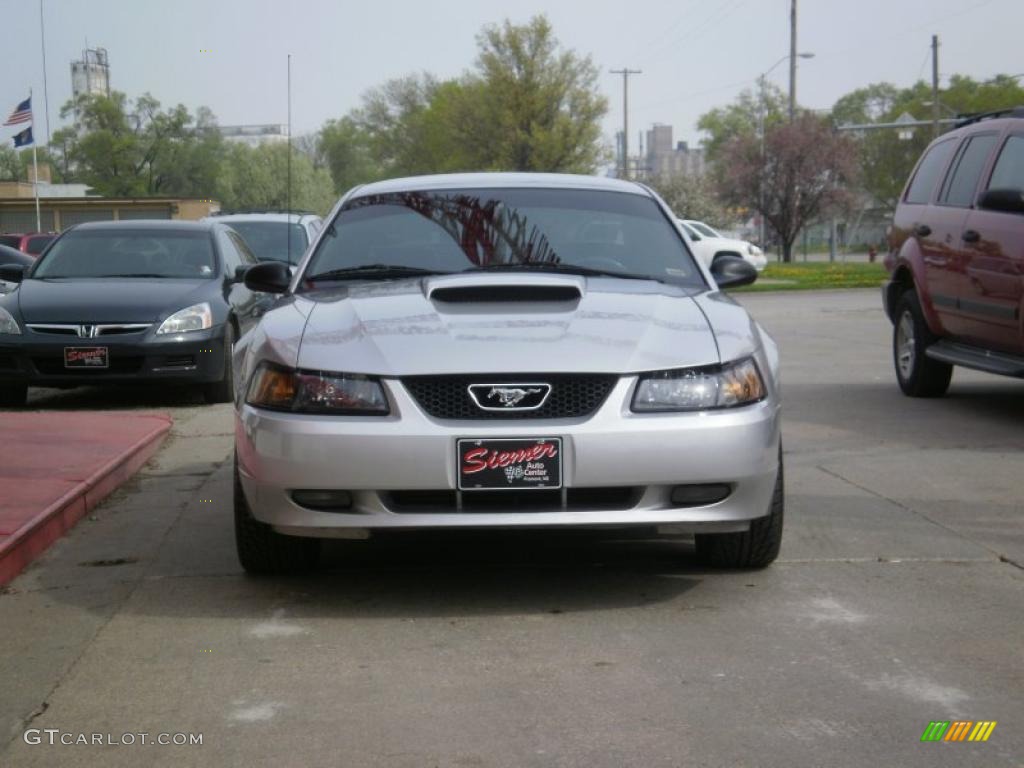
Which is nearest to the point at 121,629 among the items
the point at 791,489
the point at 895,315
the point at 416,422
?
the point at 416,422

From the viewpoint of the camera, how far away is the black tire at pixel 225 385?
12023 mm

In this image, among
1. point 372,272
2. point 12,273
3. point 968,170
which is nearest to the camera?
point 372,272

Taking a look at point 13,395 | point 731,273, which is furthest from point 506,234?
point 13,395

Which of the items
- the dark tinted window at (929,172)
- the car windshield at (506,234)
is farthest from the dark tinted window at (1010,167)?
the car windshield at (506,234)

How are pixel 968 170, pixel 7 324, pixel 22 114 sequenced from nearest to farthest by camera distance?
1. pixel 968 170
2. pixel 7 324
3. pixel 22 114

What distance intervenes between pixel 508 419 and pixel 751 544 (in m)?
1.20

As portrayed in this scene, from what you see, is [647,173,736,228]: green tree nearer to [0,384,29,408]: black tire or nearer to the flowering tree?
the flowering tree

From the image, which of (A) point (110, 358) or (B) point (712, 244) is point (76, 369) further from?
(B) point (712, 244)

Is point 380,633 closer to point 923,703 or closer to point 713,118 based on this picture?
point 923,703

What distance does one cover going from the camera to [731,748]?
3.61 m

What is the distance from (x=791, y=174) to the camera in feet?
194

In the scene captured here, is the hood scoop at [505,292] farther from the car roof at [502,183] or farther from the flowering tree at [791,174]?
the flowering tree at [791,174]

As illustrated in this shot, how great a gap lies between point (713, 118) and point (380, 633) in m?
137

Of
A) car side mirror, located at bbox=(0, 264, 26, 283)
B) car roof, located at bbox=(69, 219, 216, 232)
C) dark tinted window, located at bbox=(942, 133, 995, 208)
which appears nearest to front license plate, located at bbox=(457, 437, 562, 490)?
dark tinted window, located at bbox=(942, 133, 995, 208)
